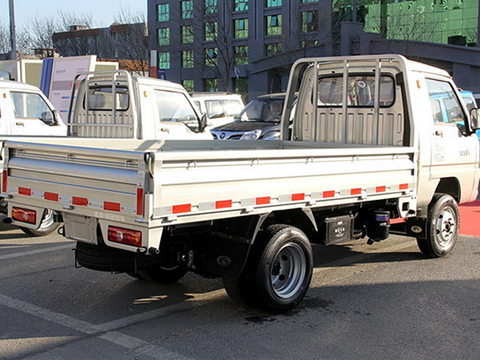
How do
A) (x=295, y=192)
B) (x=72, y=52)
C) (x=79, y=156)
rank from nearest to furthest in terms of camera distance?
(x=79, y=156)
(x=295, y=192)
(x=72, y=52)

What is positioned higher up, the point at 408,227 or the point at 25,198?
the point at 25,198

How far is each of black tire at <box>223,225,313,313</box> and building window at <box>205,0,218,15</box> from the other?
54822 millimetres

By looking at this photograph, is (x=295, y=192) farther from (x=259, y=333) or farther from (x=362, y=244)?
(x=362, y=244)

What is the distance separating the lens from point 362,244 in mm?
8672

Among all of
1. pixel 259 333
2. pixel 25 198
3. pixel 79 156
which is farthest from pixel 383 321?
pixel 25 198

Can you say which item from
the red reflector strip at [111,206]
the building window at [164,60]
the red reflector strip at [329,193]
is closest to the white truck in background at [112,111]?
the red reflector strip at [329,193]

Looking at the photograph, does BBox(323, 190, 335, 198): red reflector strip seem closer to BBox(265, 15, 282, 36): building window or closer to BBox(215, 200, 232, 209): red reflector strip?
BBox(215, 200, 232, 209): red reflector strip

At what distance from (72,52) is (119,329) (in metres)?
56.0

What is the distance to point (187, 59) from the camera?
2562 inches

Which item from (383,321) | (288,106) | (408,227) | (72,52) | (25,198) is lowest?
(383,321)

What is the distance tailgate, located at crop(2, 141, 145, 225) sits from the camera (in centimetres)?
452

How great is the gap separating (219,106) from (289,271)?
1362 centimetres

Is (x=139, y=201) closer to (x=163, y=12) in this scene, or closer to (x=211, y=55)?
(x=211, y=55)

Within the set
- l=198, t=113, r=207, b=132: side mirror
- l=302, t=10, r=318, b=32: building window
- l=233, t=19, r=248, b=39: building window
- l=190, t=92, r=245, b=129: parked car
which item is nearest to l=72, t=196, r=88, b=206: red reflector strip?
l=198, t=113, r=207, b=132: side mirror
